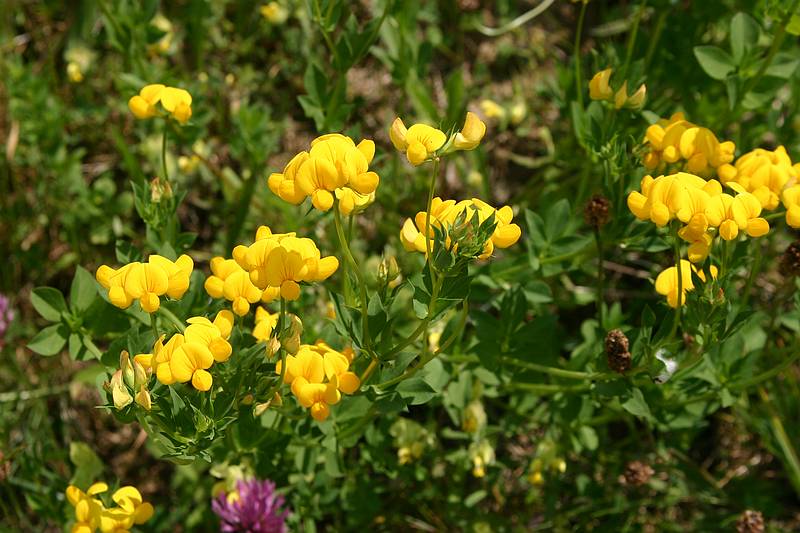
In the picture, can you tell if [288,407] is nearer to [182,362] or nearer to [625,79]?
[182,362]

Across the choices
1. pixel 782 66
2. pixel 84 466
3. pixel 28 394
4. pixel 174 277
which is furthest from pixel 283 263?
pixel 782 66

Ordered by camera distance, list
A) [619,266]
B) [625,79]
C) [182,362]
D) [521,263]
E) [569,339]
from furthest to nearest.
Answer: [619,266], [569,339], [521,263], [625,79], [182,362]

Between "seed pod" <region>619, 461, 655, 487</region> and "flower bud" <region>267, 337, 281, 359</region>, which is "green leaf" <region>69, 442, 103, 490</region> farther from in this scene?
"seed pod" <region>619, 461, 655, 487</region>

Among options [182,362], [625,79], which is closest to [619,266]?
[625,79]

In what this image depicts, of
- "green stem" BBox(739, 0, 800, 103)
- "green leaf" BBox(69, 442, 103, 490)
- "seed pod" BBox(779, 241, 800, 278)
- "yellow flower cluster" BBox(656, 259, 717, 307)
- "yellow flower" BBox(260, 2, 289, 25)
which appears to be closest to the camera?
"yellow flower cluster" BBox(656, 259, 717, 307)

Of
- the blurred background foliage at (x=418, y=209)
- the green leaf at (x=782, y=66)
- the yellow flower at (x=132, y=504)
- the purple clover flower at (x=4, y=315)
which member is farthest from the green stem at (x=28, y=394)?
the green leaf at (x=782, y=66)

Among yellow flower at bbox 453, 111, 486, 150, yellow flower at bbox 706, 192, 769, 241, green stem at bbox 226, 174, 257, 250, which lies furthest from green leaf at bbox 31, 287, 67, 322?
yellow flower at bbox 706, 192, 769, 241

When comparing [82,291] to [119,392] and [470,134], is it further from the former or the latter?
[470,134]
